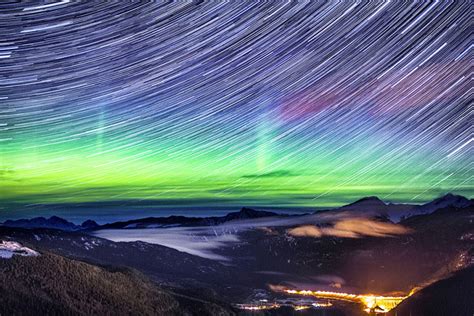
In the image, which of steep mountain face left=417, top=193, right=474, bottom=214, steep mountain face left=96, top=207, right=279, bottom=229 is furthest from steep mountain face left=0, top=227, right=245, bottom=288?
steep mountain face left=417, top=193, right=474, bottom=214

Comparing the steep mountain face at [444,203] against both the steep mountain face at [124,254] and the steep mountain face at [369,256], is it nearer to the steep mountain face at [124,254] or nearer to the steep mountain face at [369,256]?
the steep mountain face at [369,256]

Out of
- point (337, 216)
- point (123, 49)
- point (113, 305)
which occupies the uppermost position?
point (123, 49)

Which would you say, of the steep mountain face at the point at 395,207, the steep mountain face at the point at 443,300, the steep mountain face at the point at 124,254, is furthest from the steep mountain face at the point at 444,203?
the steep mountain face at the point at 124,254

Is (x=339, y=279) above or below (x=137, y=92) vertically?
below

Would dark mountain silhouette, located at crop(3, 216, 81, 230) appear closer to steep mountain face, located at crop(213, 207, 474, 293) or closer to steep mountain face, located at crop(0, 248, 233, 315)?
steep mountain face, located at crop(0, 248, 233, 315)

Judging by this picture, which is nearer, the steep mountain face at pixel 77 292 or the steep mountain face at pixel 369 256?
the steep mountain face at pixel 77 292

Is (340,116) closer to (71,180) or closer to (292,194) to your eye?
(292,194)

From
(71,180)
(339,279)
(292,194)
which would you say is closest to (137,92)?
(71,180)
